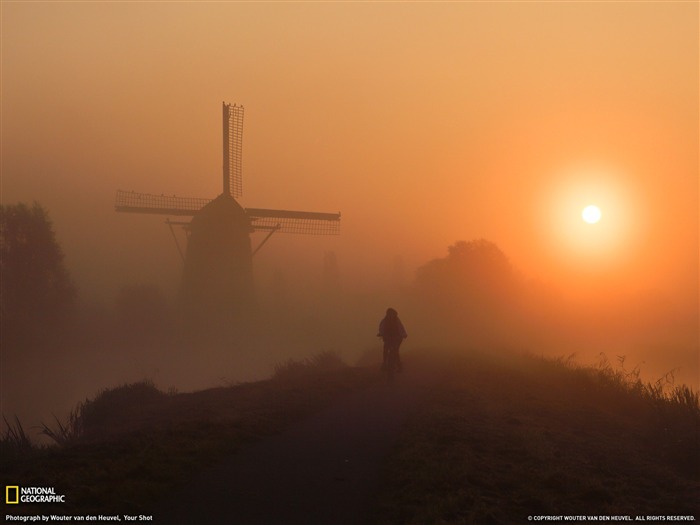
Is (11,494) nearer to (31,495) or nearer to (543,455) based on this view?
(31,495)

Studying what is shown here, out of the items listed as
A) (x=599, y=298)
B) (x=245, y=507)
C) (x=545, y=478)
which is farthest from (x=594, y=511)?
(x=599, y=298)

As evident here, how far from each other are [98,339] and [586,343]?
Result: 53327mm

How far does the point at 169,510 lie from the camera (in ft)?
30.8

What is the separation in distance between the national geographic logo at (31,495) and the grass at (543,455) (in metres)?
4.38

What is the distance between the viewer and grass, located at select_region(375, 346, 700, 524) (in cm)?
1015

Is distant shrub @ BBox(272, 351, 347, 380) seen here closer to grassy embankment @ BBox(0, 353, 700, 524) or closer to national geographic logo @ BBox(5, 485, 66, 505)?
grassy embankment @ BBox(0, 353, 700, 524)

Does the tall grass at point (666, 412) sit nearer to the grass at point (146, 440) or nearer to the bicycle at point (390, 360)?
the bicycle at point (390, 360)

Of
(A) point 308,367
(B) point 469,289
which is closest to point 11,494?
(A) point 308,367

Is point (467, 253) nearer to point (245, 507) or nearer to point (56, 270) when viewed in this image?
point (56, 270)

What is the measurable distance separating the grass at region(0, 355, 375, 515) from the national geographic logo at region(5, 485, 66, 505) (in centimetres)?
14

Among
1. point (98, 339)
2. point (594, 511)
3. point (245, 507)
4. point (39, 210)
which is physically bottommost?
point (594, 511)

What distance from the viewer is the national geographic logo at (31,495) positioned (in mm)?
9508

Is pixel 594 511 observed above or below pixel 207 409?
below

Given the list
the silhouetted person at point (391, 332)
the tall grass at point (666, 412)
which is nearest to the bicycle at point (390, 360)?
the silhouetted person at point (391, 332)
